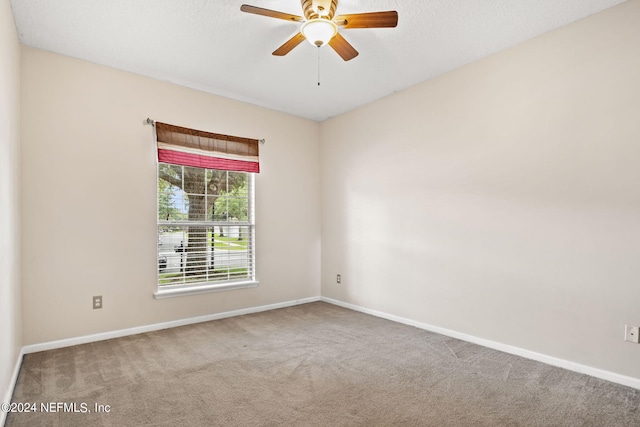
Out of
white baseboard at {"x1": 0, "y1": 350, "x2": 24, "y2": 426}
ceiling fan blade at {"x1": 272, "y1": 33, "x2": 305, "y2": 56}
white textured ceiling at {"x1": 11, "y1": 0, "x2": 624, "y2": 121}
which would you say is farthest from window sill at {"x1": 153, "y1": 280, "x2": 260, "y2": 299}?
ceiling fan blade at {"x1": 272, "y1": 33, "x2": 305, "y2": 56}

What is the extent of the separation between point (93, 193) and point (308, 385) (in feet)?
8.61

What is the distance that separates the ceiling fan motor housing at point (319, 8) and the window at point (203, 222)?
2.11m

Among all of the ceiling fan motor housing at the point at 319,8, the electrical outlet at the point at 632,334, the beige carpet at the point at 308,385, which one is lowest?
the beige carpet at the point at 308,385

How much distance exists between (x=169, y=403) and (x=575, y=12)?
3904 millimetres

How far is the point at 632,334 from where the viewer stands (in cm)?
235

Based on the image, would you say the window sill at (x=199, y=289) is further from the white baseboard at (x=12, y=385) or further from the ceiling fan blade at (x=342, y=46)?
the ceiling fan blade at (x=342, y=46)

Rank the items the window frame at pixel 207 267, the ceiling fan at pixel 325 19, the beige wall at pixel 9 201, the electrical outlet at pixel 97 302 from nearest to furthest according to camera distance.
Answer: the beige wall at pixel 9 201
the ceiling fan at pixel 325 19
the electrical outlet at pixel 97 302
the window frame at pixel 207 267

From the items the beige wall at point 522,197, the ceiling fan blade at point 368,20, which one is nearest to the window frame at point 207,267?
the beige wall at point 522,197

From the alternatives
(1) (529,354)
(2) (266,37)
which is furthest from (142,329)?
(1) (529,354)

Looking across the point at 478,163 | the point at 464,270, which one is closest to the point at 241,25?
the point at 478,163

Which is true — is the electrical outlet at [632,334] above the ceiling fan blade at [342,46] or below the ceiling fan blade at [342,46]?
below

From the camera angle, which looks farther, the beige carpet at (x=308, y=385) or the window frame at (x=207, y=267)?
the window frame at (x=207, y=267)

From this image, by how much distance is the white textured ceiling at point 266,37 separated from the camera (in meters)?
2.46

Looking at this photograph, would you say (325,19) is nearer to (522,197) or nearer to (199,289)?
(522,197)
